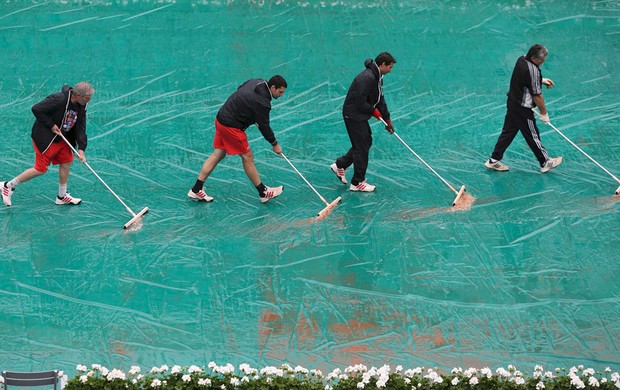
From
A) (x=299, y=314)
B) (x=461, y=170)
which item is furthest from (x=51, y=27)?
(x=299, y=314)

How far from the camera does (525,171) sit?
11211 millimetres

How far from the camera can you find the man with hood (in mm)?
9672

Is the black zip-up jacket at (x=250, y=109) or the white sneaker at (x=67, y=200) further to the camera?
the white sneaker at (x=67, y=200)

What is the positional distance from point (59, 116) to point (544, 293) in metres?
4.92

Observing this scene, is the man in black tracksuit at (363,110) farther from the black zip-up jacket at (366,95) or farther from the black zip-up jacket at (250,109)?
the black zip-up jacket at (250,109)

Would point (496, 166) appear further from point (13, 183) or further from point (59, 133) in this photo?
point (13, 183)

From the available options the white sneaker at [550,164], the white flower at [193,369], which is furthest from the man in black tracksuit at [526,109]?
the white flower at [193,369]

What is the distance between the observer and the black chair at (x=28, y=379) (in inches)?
268

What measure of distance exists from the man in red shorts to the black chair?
384cm

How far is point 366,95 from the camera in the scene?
1035 cm

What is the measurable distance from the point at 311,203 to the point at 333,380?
3.38m

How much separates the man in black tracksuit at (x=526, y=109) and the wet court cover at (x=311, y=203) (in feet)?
0.75

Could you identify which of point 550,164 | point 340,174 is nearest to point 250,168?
point 340,174

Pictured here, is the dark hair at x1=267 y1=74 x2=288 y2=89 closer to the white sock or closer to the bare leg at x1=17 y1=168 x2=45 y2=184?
the bare leg at x1=17 y1=168 x2=45 y2=184
